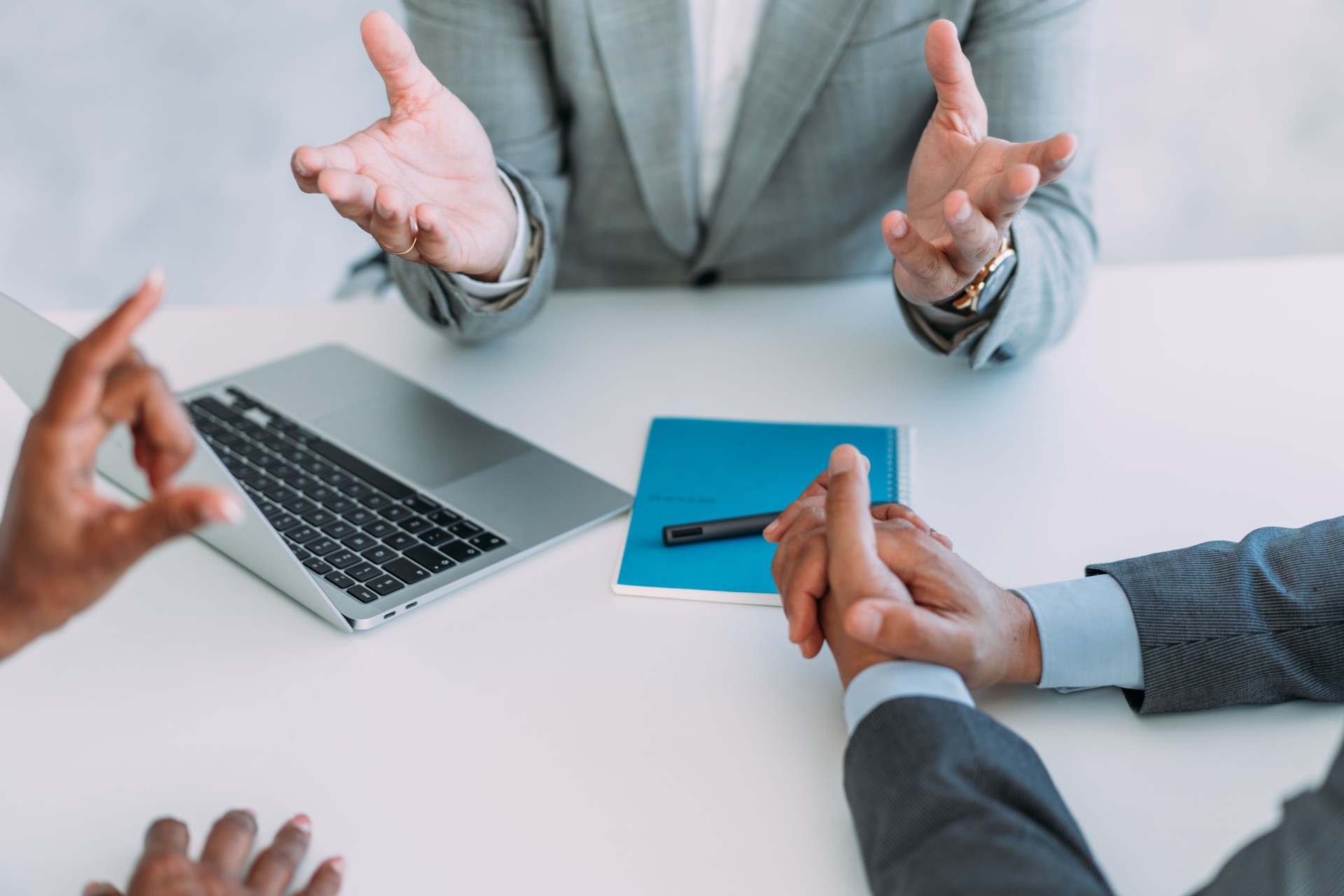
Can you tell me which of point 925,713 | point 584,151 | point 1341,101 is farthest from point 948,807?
point 1341,101

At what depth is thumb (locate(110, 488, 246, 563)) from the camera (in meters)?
0.41

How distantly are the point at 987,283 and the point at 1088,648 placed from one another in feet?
1.37

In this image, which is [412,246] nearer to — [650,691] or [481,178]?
[481,178]

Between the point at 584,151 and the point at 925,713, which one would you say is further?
the point at 584,151

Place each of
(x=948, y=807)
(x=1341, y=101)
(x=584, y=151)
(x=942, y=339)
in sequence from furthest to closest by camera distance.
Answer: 1. (x=1341, y=101)
2. (x=584, y=151)
3. (x=942, y=339)
4. (x=948, y=807)

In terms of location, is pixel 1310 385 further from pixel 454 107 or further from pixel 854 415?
pixel 454 107

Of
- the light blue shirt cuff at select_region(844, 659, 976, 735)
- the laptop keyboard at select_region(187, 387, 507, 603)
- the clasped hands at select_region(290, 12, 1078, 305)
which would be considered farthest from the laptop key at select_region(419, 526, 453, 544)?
the light blue shirt cuff at select_region(844, 659, 976, 735)

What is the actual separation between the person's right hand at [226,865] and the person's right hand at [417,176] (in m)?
0.42

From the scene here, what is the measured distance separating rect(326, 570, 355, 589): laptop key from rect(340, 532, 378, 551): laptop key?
3 centimetres

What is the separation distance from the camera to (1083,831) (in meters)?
0.58

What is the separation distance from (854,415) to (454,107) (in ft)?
1.47

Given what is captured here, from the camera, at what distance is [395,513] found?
0.84 m

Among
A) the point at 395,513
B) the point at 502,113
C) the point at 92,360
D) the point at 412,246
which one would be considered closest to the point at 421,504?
the point at 395,513

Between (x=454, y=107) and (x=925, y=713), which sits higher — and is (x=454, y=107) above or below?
above
